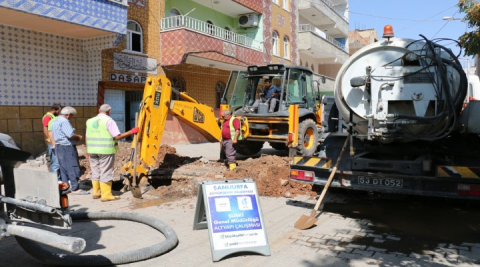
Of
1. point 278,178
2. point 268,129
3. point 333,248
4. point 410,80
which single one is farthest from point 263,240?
point 268,129

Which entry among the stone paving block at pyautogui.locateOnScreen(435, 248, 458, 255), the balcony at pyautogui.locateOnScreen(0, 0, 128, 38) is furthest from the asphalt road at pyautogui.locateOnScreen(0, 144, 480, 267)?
the balcony at pyautogui.locateOnScreen(0, 0, 128, 38)

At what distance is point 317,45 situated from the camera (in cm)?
2709

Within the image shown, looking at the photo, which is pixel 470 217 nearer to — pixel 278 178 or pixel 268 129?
pixel 278 178

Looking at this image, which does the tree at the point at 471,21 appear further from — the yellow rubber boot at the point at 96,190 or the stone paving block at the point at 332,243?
the yellow rubber boot at the point at 96,190

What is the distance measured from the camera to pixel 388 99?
504cm

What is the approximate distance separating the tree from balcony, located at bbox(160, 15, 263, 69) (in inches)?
370

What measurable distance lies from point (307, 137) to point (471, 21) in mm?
4602

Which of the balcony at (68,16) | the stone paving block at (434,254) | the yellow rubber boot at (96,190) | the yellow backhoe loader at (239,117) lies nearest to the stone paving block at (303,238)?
the stone paving block at (434,254)

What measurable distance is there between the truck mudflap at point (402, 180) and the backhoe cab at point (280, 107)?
12.0ft

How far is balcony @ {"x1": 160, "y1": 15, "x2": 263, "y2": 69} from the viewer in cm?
1526

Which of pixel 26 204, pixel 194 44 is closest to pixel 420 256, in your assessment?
pixel 26 204

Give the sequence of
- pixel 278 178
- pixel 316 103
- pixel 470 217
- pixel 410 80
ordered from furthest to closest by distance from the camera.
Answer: pixel 316 103, pixel 278 178, pixel 470 217, pixel 410 80

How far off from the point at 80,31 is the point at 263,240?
35.1 feet

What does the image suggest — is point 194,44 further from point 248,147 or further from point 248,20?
point 248,20
